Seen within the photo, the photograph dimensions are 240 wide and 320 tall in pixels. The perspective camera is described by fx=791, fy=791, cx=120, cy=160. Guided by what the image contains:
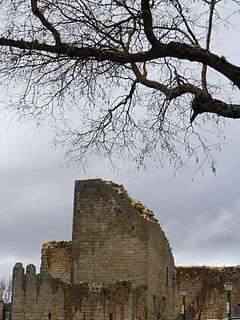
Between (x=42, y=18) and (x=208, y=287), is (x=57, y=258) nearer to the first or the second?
(x=208, y=287)

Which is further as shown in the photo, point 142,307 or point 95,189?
point 95,189

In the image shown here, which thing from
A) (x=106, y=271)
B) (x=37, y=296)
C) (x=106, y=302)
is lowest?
(x=106, y=302)

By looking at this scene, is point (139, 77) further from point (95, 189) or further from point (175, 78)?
point (95, 189)

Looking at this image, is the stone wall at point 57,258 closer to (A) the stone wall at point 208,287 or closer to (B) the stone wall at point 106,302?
(B) the stone wall at point 106,302

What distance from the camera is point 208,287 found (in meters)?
49.4

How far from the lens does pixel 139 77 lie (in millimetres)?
12805

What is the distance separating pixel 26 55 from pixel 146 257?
2233 centimetres

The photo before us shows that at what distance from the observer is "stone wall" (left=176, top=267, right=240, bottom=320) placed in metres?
47.9

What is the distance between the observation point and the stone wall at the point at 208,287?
47.9 metres

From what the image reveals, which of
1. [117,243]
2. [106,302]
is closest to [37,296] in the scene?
[106,302]

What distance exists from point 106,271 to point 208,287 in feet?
56.1

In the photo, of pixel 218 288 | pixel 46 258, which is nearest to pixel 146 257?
pixel 46 258

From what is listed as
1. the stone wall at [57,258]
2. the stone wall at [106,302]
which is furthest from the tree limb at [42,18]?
the stone wall at [57,258]

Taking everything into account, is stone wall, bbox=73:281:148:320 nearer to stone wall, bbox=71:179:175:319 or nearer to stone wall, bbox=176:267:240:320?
stone wall, bbox=71:179:175:319
